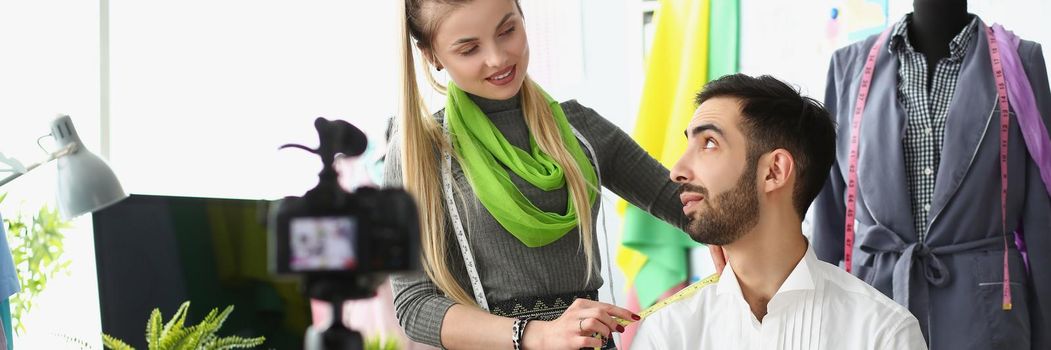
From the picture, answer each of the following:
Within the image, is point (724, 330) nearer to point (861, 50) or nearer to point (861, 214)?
point (861, 214)

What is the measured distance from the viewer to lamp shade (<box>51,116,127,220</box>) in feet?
5.98

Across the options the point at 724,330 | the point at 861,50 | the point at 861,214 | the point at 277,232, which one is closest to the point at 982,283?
the point at 861,214

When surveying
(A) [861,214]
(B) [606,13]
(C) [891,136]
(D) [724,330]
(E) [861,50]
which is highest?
(B) [606,13]

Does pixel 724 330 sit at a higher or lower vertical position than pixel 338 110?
lower

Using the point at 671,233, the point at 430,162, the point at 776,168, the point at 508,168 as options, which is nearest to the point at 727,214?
the point at 776,168

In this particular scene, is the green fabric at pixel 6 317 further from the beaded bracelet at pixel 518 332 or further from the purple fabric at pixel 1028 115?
the purple fabric at pixel 1028 115

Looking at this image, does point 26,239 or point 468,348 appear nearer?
point 468,348

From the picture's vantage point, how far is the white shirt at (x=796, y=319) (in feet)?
5.17

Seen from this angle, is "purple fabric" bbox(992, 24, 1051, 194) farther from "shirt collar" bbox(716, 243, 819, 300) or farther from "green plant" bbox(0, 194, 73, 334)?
"green plant" bbox(0, 194, 73, 334)

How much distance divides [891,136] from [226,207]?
1455 mm

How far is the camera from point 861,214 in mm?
2266

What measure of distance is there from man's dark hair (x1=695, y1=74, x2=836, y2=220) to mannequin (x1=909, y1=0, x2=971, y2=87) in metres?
0.58

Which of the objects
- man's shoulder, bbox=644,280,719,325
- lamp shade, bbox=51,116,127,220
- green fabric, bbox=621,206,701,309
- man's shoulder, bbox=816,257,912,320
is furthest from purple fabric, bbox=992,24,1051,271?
lamp shade, bbox=51,116,127,220

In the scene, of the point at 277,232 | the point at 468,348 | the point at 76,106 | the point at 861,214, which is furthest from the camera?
the point at 76,106
